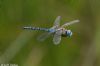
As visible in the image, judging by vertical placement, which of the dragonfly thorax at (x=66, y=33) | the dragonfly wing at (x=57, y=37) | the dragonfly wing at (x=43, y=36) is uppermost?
the dragonfly wing at (x=43, y=36)

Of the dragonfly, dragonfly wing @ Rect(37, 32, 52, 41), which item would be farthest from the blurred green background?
the dragonfly

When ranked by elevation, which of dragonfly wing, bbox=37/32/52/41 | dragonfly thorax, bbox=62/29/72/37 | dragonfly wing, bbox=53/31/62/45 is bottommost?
dragonfly wing, bbox=53/31/62/45

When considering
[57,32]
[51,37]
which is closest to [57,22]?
[57,32]

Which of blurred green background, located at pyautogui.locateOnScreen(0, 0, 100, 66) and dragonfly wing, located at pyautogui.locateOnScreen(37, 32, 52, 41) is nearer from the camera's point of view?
dragonfly wing, located at pyautogui.locateOnScreen(37, 32, 52, 41)

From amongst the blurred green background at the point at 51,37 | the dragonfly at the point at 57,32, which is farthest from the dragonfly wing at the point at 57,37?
the blurred green background at the point at 51,37

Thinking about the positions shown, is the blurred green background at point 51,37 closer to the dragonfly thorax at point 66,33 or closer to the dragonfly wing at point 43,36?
the dragonfly wing at point 43,36

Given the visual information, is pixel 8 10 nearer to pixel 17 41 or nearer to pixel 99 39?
pixel 17 41

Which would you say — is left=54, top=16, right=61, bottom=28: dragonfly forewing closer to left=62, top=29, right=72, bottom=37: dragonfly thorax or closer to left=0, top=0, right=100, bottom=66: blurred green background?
left=62, top=29, right=72, bottom=37: dragonfly thorax

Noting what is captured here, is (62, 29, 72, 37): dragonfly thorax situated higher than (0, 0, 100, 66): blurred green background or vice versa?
(0, 0, 100, 66): blurred green background
